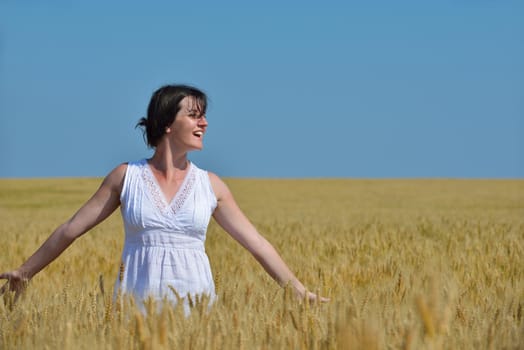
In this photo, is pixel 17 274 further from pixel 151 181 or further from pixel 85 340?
pixel 85 340

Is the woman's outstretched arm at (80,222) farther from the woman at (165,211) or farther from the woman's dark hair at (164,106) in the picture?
the woman's dark hair at (164,106)

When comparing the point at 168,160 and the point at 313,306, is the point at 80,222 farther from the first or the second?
the point at 313,306

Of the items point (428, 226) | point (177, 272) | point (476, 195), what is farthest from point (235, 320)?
point (476, 195)

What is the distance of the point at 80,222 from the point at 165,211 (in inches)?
16.4

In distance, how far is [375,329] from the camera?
1536 millimetres

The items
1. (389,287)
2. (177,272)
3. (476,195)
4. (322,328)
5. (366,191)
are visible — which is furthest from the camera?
(366,191)

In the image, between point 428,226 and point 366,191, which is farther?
point 366,191

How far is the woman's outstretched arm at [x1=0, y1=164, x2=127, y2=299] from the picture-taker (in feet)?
11.7

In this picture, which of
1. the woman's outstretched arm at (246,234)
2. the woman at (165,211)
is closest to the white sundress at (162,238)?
the woman at (165,211)

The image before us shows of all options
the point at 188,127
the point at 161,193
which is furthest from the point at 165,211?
the point at 188,127

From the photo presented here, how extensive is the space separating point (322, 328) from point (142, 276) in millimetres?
1432

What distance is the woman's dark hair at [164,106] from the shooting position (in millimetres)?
3457

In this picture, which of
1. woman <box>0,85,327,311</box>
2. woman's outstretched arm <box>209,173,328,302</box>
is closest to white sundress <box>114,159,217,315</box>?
woman <box>0,85,327,311</box>

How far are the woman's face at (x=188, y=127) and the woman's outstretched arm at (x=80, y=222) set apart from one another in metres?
0.30
